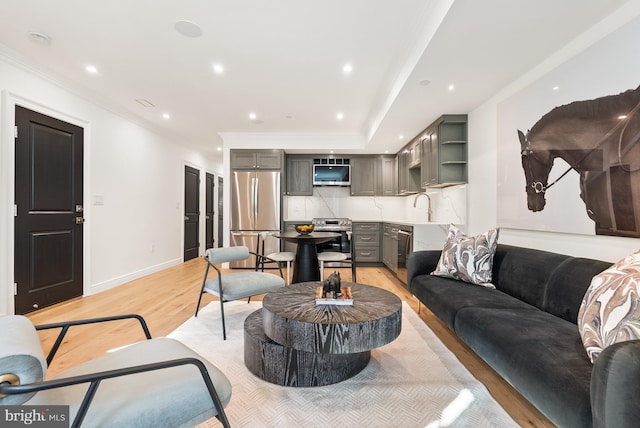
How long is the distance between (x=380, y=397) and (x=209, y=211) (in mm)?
6632

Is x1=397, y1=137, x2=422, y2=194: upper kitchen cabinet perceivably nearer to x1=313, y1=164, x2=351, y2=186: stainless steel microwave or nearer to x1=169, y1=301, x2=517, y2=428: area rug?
x1=313, y1=164, x2=351, y2=186: stainless steel microwave

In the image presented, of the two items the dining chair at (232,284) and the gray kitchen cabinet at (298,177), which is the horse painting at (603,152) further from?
the gray kitchen cabinet at (298,177)

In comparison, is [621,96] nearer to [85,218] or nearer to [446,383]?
[446,383]

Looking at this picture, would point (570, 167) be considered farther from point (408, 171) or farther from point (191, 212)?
Result: point (191, 212)

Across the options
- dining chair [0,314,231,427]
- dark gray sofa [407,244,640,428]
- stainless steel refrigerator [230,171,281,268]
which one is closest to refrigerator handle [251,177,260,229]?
stainless steel refrigerator [230,171,281,268]

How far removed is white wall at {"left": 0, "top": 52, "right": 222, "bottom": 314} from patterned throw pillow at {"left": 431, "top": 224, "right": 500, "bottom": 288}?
4.16 m

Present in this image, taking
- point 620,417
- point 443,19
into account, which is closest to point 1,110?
point 443,19

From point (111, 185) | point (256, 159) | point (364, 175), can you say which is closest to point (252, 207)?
point (256, 159)

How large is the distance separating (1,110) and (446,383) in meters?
4.37

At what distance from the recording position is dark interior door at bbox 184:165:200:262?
6066 millimetres

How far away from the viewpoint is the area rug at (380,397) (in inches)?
56.3

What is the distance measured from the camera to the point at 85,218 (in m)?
3.54

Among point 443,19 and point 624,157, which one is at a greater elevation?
point 443,19

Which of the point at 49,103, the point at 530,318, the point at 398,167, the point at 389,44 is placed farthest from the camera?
the point at 398,167
